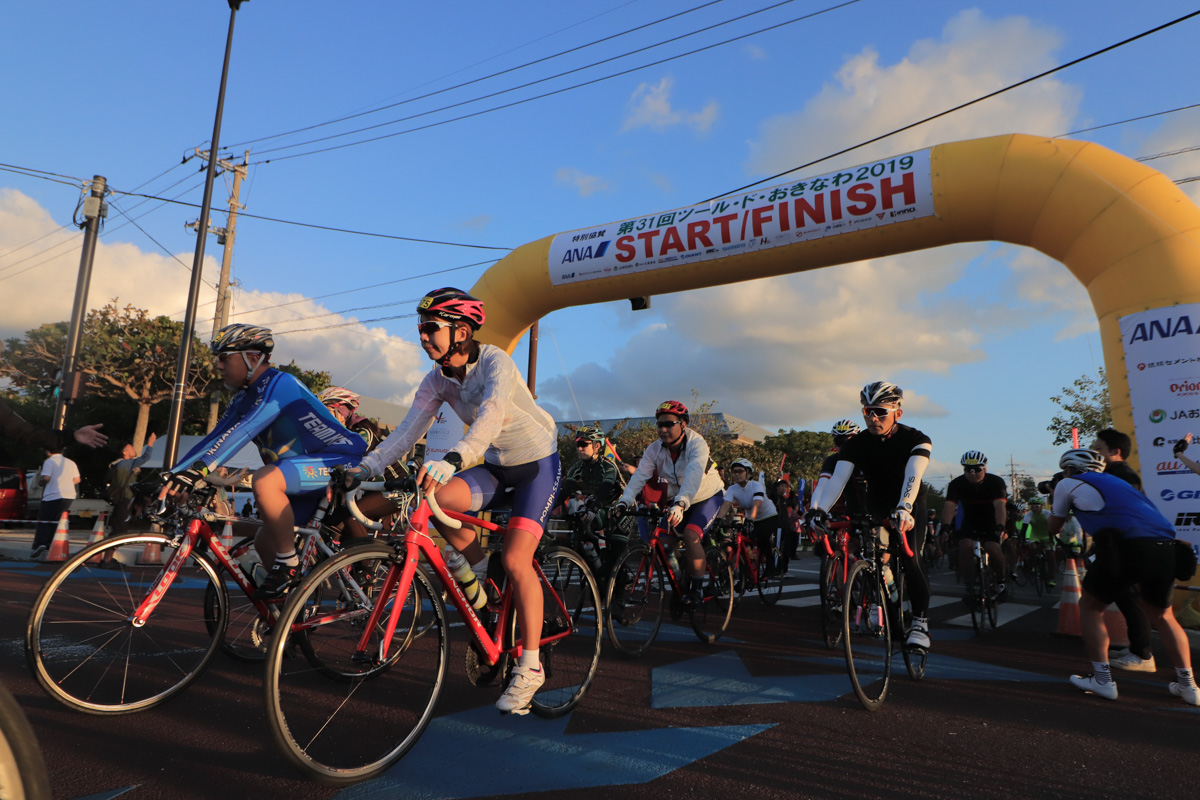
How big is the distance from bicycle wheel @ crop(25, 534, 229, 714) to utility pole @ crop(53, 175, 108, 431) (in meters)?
11.3

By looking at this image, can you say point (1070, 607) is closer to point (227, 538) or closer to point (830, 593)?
point (830, 593)

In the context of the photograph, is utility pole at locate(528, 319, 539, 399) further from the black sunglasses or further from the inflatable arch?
the black sunglasses

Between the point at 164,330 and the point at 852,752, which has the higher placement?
the point at 164,330

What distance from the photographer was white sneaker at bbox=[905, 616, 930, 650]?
4.98m

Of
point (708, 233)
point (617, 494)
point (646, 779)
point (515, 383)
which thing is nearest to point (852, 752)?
point (646, 779)

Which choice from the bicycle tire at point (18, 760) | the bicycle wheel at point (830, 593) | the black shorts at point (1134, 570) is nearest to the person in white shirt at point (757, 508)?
the bicycle wheel at point (830, 593)

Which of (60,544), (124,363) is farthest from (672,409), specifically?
(124,363)

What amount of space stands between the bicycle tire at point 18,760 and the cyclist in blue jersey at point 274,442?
2.37 metres

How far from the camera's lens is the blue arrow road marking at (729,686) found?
13.9 ft

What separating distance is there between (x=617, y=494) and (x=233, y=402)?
430 cm

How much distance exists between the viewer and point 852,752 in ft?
11.1

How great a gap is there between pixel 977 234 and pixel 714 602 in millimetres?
7390

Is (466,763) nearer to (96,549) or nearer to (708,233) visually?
(96,549)

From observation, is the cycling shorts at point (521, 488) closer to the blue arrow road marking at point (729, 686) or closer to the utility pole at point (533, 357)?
the blue arrow road marking at point (729, 686)
